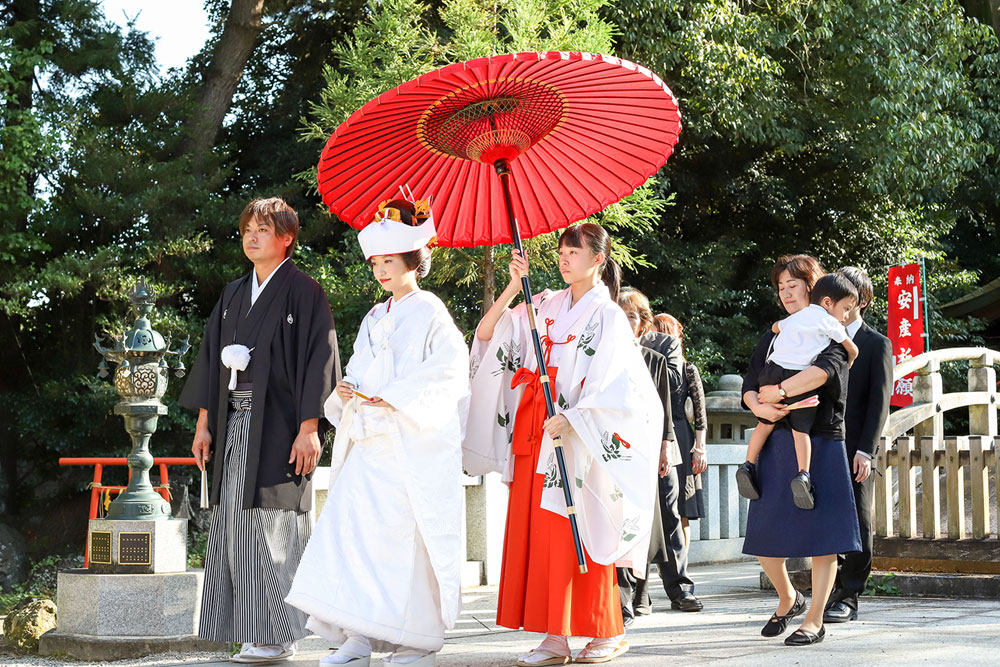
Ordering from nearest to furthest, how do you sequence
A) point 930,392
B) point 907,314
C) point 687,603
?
point 687,603
point 930,392
point 907,314

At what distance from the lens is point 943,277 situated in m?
15.7

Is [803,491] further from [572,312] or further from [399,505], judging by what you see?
[399,505]

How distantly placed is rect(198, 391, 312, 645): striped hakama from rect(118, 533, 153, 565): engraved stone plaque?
0.71 meters

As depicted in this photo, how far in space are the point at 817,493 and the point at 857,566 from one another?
774 millimetres

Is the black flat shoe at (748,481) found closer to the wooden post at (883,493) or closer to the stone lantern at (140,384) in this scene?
the wooden post at (883,493)

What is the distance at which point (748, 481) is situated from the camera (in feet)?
14.2

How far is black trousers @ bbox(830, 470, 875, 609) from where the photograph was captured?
476 centimetres

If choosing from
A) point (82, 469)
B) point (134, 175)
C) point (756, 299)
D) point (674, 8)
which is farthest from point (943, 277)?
point (82, 469)

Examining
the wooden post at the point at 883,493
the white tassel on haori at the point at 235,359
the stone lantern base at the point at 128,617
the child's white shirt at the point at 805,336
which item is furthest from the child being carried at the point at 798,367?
the stone lantern base at the point at 128,617

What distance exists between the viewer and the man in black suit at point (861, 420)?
473cm

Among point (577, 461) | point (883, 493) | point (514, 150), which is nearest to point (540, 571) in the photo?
point (577, 461)

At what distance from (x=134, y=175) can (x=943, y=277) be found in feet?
39.0

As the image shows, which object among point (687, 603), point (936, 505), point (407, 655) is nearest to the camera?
point (407, 655)

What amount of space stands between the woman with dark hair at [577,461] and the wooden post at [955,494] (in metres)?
3.04
